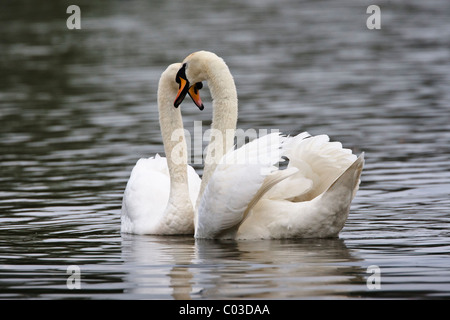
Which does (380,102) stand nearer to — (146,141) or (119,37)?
(146,141)

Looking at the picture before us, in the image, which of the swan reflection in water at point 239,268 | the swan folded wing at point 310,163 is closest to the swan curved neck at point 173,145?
the swan reflection in water at point 239,268

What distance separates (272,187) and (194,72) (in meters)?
1.57

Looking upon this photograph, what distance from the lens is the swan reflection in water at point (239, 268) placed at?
8.04 meters

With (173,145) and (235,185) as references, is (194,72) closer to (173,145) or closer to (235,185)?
(173,145)

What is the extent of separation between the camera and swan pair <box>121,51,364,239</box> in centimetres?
974

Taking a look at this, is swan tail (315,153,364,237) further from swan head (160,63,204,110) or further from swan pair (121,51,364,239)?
swan head (160,63,204,110)

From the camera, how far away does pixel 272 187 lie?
10203mm

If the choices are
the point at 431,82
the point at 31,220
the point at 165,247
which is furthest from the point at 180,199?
the point at 431,82

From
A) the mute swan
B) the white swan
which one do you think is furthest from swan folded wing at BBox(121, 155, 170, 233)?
the mute swan

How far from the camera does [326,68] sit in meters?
26.0

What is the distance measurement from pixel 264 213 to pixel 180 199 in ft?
3.89

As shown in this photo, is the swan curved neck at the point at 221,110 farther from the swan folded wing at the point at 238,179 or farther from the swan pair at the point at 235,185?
the swan folded wing at the point at 238,179

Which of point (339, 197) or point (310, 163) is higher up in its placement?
point (310, 163)

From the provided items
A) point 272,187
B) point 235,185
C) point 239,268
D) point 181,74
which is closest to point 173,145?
point 181,74
